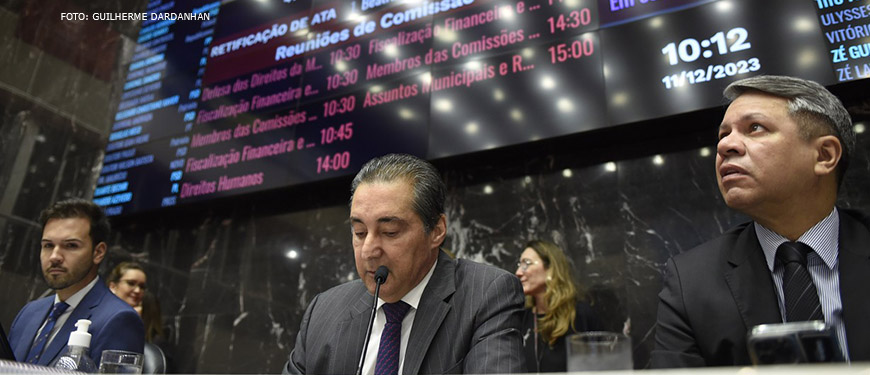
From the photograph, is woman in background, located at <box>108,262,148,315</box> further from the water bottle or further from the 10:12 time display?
the 10:12 time display

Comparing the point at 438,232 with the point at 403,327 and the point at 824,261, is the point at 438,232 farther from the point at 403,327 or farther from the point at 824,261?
the point at 824,261

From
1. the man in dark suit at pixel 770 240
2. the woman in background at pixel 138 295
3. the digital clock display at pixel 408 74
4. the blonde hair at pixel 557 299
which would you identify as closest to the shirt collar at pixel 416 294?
the man in dark suit at pixel 770 240

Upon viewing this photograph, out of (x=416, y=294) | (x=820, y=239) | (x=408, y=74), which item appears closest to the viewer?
(x=820, y=239)

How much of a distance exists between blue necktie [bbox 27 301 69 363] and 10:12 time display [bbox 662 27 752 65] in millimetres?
2508

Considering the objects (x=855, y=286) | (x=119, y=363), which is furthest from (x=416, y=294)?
(x=855, y=286)

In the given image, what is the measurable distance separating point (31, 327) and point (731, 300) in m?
2.31

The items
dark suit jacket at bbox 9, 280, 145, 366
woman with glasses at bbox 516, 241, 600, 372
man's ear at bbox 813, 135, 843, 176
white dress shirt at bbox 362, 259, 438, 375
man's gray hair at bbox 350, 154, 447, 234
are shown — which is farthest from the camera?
woman with glasses at bbox 516, 241, 600, 372

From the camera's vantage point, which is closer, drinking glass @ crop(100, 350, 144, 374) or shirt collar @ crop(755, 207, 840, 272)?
drinking glass @ crop(100, 350, 144, 374)

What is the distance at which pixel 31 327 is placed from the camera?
7.31ft

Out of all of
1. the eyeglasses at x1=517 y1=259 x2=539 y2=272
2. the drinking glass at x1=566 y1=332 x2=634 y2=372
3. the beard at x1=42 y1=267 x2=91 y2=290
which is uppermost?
the eyeglasses at x1=517 y1=259 x2=539 y2=272

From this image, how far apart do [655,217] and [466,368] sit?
4.81ft

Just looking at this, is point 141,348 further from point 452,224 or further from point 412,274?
point 452,224

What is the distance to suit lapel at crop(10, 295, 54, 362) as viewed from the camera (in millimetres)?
2131

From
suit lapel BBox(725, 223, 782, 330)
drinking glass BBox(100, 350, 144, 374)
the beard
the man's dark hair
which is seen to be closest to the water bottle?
drinking glass BBox(100, 350, 144, 374)
